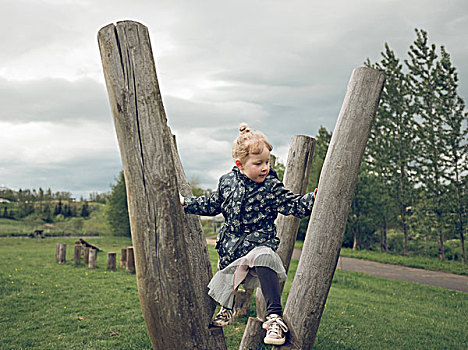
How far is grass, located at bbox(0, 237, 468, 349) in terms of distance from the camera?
680 centimetres

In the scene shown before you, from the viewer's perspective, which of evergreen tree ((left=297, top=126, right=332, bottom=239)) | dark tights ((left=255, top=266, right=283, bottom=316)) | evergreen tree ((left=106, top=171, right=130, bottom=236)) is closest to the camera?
dark tights ((left=255, top=266, right=283, bottom=316))

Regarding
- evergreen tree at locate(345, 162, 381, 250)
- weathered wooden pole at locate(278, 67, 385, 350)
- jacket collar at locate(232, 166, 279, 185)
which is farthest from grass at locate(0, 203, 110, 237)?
weathered wooden pole at locate(278, 67, 385, 350)

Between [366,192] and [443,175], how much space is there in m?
3.89

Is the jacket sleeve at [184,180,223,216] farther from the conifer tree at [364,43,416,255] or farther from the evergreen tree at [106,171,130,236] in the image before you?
the evergreen tree at [106,171,130,236]

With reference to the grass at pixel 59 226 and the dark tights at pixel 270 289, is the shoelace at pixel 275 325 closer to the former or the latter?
the dark tights at pixel 270 289

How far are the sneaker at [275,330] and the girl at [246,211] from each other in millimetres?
241

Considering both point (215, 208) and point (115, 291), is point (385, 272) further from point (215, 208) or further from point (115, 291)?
point (215, 208)

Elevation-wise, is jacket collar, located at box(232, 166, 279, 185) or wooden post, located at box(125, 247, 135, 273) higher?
jacket collar, located at box(232, 166, 279, 185)

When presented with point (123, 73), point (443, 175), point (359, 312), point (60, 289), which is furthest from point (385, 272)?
point (123, 73)

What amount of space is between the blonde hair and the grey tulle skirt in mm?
733

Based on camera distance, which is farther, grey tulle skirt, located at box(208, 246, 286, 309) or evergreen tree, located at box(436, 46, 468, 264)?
evergreen tree, located at box(436, 46, 468, 264)

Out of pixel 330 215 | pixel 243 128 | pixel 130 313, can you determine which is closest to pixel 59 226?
pixel 130 313

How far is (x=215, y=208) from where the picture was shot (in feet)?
10.9

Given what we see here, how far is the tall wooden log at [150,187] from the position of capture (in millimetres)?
2854
